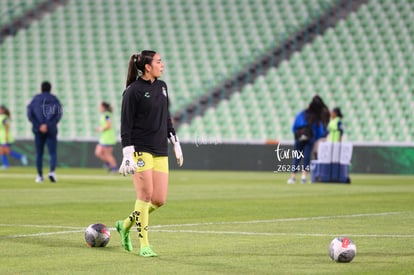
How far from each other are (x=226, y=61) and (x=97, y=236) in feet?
102

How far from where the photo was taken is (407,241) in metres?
12.6

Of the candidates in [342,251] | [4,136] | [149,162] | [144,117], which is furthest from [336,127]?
[342,251]

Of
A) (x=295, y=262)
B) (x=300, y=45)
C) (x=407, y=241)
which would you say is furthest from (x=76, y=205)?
(x=300, y=45)

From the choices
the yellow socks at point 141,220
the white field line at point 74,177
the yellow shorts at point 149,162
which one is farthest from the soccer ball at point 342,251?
the white field line at point 74,177

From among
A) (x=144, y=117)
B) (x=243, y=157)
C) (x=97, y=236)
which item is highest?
(x=144, y=117)

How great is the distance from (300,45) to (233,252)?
3141 centimetres

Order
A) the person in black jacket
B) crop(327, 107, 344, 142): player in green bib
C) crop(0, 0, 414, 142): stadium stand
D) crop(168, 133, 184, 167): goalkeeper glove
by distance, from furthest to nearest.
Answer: crop(0, 0, 414, 142): stadium stand
crop(327, 107, 344, 142): player in green bib
the person in black jacket
crop(168, 133, 184, 167): goalkeeper glove

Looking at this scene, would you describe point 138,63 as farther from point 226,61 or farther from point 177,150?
point 226,61

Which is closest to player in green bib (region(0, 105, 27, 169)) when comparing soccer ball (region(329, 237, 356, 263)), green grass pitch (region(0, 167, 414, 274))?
green grass pitch (region(0, 167, 414, 274))

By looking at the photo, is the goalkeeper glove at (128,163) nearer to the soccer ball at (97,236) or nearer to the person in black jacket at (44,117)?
the soccer ball at (97,236)

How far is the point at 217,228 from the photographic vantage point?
14.4 m

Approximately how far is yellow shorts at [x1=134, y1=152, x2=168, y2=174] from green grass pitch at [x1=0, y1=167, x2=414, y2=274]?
34.4 inches

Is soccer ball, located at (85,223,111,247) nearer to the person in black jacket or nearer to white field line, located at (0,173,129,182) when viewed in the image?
the person in black jacket

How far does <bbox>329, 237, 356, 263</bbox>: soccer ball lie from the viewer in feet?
33.9
